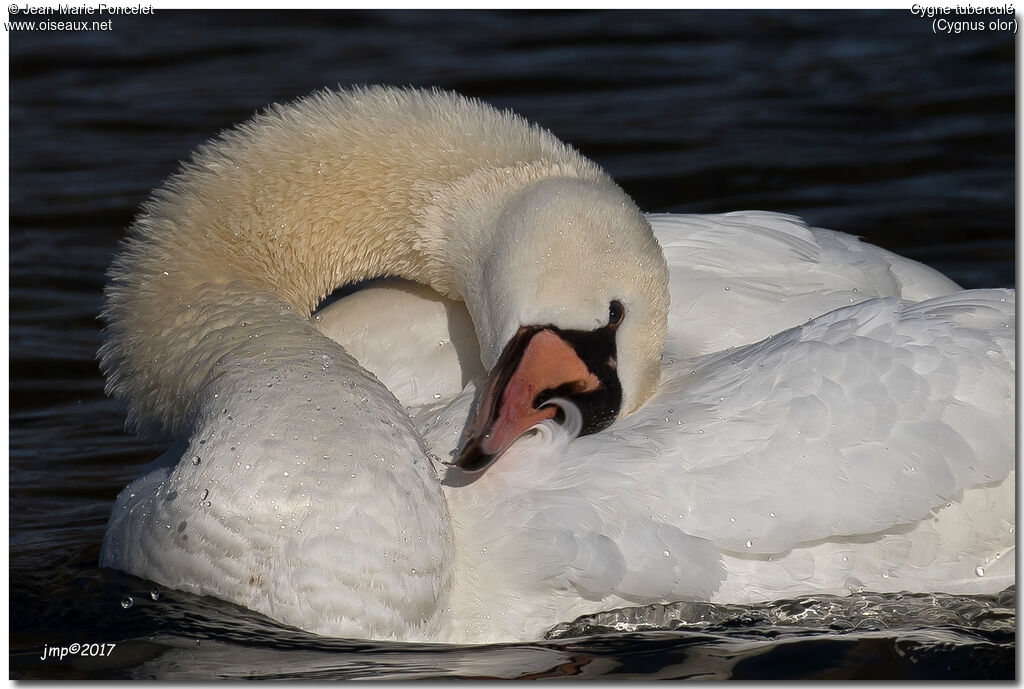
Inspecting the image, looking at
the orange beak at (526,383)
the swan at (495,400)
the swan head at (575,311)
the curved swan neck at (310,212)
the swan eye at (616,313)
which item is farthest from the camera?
the curved swan neck at (310,212)

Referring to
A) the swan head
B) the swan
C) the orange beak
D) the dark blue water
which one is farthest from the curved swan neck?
the dark blue water

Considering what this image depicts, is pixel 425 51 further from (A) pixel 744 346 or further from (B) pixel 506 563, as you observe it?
(B) pixel 506 563

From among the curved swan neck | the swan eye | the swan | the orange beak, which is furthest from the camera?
the curved swan neck

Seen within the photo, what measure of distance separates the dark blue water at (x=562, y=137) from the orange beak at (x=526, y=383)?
1.86 feet

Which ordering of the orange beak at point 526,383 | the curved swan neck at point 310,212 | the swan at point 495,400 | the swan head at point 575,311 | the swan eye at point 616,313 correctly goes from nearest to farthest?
the swan at point 495,400 < the orange beak at point 526,383 < the swan head at point 575,311 < the swan eye at point 616,313 < the curved swan neck at point 310,212

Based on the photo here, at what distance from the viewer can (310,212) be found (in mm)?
4918

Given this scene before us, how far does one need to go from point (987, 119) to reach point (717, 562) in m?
5.96

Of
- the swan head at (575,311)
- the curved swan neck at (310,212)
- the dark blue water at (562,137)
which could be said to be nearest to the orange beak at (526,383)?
the swan head at (575,311)

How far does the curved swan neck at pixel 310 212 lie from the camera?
4.76 metres

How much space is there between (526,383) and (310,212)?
103 centimetres

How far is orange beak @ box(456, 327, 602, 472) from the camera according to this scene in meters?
4.23

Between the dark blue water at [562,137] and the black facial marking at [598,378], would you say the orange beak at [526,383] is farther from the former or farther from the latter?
the dark blue water at [562,137]

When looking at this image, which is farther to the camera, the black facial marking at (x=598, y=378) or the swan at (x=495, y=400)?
the black facial marking at (x=598, y=378)

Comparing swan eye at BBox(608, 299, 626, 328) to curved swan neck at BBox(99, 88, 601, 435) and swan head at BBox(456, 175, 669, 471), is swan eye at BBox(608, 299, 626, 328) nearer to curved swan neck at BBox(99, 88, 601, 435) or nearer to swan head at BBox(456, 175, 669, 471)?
swan head at BBox(456, 175, 669, 471)
